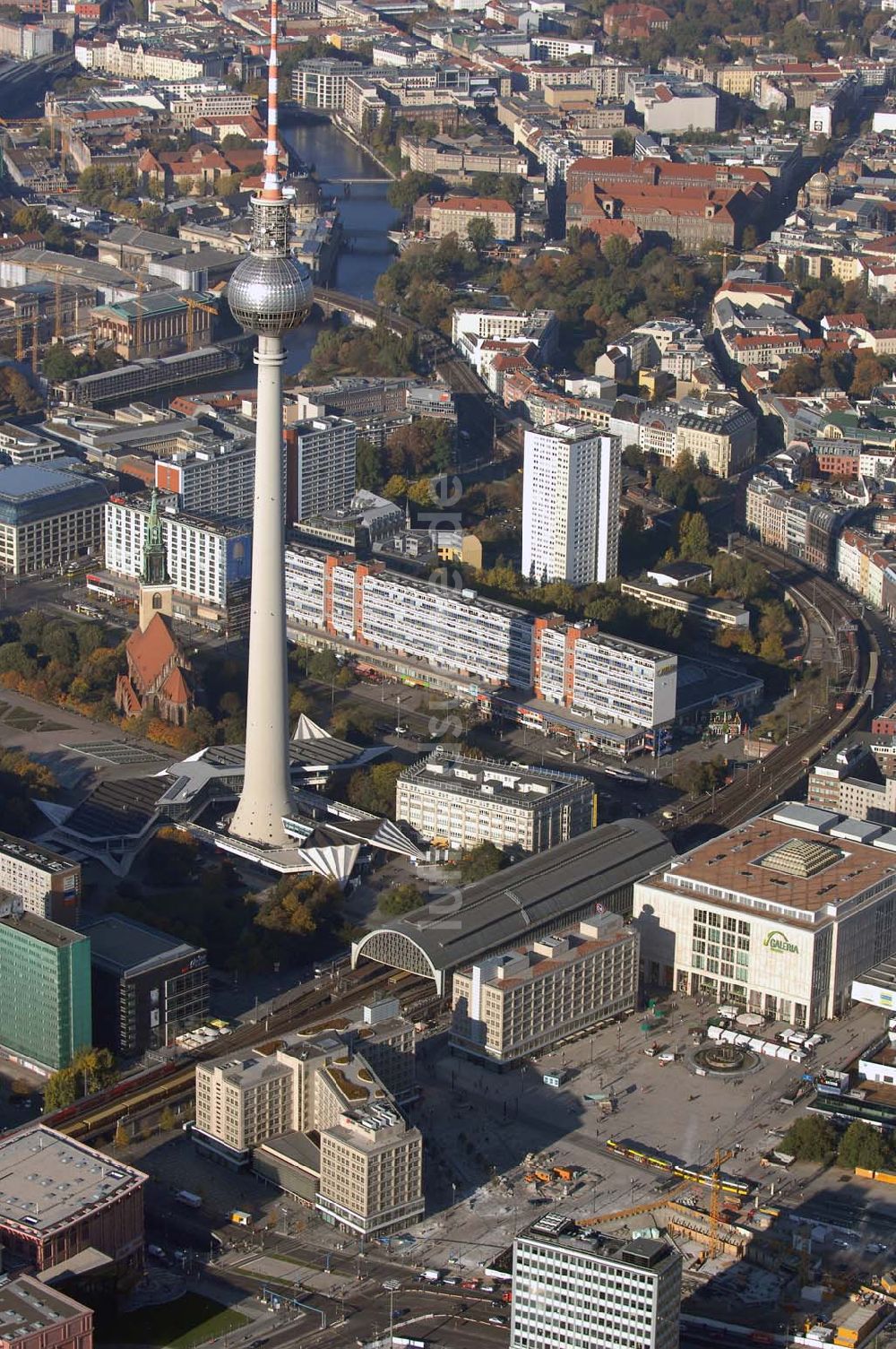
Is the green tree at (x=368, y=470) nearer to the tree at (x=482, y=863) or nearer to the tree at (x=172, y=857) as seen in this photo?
the tree at (x=172, y=857)

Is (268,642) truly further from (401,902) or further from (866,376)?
(866,376)

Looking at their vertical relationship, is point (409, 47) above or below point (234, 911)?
above

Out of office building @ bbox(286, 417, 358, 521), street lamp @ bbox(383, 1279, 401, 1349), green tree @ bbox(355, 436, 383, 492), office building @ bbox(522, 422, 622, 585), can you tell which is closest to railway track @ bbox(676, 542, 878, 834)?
office building @ bbox(522, 422, 622, 585)

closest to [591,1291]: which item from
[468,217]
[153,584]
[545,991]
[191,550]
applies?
[545,991]

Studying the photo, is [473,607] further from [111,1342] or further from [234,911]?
[111,1342]

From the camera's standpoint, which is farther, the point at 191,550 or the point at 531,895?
the point at 191,550

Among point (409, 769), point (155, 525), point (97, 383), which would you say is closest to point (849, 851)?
point (409, 769)
